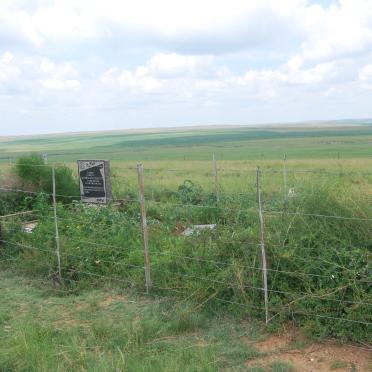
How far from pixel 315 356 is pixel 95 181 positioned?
5.92 m

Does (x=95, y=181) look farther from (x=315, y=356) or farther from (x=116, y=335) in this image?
(x=315, y=356)

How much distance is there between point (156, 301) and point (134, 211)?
441 centimetres

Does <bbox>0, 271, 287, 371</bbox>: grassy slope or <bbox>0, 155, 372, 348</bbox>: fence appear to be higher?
<bbox>0, 155, 372, 348</bbox>: fence

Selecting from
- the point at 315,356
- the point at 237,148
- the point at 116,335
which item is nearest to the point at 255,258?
the point at 315,356

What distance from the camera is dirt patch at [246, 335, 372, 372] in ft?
15.2

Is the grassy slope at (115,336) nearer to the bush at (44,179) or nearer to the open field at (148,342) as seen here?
the open field at (148,342)

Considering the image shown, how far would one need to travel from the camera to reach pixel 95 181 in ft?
32.0

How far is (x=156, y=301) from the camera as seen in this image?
20.7ft

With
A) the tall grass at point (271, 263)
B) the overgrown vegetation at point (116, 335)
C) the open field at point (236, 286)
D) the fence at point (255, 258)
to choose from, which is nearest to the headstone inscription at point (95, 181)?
the fence at point (255, 258)

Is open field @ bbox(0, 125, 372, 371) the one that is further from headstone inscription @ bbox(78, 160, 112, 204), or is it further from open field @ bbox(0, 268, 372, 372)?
headstone inscription @ bbox(78, 160, 112, 204)

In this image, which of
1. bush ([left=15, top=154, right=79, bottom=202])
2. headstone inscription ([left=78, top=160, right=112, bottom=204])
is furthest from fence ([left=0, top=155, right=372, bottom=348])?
bush ([left=15, top=154, right=79, bottom=202])

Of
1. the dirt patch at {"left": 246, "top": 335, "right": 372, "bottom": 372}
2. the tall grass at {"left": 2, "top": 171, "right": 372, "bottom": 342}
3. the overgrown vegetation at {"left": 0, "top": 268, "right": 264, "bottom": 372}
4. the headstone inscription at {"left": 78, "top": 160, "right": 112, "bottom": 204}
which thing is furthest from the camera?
the headstone inscription at {"left": 78, "top": 160, "right": 112, "bottom": 204}

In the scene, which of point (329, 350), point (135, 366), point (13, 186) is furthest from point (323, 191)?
point (13, 186)

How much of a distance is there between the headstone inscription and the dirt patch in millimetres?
5166
